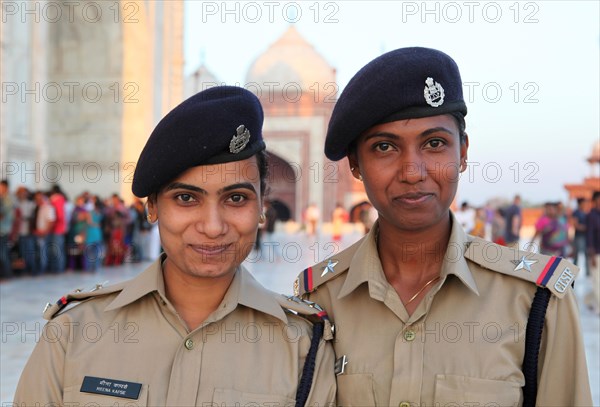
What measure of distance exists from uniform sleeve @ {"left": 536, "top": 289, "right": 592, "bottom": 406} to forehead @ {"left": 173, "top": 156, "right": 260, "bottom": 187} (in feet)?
2.90

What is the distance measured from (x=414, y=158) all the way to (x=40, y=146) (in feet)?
31.1

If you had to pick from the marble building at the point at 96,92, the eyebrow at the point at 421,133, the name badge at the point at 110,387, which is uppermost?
the marble building at the point at 96,92

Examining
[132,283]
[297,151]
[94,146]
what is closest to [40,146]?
[94,146]

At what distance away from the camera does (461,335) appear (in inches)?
69.0

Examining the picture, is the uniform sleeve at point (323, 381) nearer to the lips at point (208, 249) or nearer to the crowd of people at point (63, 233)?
the lips at point (208, 249)

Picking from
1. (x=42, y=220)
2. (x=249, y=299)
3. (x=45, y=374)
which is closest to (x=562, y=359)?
(x=249, y=299)

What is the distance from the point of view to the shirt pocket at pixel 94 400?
1.59 meters

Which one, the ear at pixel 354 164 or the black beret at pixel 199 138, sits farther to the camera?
the ear at pixel 354 164

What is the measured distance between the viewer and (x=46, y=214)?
8.38m

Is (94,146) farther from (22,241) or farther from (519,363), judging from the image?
(519,363)

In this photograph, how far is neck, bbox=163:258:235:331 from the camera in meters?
1.78

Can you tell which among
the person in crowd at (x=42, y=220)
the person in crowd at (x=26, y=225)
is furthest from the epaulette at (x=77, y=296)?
the person in crowd at (x=42, y=220)

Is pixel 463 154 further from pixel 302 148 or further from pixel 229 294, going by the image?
pixel 302 148

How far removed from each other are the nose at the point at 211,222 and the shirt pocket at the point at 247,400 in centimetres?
40
